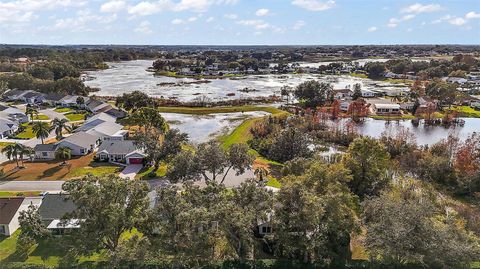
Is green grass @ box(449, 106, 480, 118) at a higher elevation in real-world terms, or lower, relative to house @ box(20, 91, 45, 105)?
lower

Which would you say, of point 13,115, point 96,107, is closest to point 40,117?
point 13,115

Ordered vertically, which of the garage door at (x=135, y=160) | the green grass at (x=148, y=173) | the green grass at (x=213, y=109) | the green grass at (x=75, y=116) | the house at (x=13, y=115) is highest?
the house at (x=13, y=115)

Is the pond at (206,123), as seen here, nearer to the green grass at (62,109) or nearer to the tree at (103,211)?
the green grass at (62,109)

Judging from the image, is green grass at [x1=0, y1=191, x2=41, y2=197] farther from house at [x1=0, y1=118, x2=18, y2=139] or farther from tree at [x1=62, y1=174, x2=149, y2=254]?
house at [x1=0, y1=118, x2=18, y2=139]

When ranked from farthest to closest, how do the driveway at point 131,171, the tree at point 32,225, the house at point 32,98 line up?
the house at point 32,98 < the driveway at point 131,171 < the tree at point 32,225

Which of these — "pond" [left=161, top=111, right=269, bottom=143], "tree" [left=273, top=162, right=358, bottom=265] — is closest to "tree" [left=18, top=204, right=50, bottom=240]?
"tree" [left=273, top=162, right=358, bottom=265]

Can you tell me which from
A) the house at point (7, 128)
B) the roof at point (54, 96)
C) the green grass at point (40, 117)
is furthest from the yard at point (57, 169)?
the roof at point (54, 96)

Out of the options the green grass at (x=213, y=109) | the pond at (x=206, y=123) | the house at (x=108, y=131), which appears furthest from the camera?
the green grass at (x=213, y=109)
